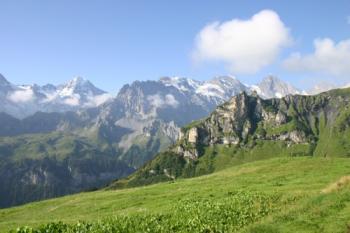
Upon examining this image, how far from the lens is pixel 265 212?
131 ft

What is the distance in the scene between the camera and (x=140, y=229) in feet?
120

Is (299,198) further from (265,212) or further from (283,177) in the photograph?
(283,177)

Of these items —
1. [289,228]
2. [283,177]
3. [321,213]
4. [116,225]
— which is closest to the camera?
[289,228]

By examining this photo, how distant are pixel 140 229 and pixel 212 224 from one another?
565cm

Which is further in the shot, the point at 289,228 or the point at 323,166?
the point at 323,166

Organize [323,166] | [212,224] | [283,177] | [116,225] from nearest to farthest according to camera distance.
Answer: [212,224] < [116,225] < [283,177] < [323,166]

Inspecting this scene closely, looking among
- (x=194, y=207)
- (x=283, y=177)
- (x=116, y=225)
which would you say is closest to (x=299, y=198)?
(x=194, y=207)

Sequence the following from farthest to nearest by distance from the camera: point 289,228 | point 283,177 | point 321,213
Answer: point 283,177 → point 321,213 → point 289,228

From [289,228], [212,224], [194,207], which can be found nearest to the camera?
[289,228]

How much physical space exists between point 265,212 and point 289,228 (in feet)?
34.0

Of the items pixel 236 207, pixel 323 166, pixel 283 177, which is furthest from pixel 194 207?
pixel 323 166

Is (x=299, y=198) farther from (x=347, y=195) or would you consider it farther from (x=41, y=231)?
(x=41, y=231)

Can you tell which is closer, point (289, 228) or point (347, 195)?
point (289, 228)

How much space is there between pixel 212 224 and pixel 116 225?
827 cm
